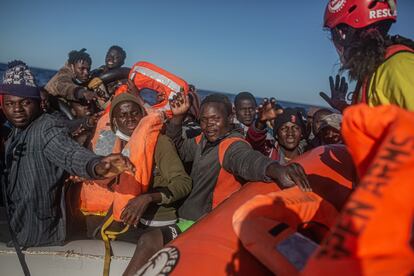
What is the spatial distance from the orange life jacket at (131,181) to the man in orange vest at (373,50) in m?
1.51

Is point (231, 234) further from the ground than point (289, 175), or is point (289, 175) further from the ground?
point (289, 175)

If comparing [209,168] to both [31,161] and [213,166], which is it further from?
[31,161]

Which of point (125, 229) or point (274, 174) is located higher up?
point (274, 174)

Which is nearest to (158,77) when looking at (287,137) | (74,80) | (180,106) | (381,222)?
(180,106)

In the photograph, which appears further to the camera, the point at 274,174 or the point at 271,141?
→ the point at 271,141


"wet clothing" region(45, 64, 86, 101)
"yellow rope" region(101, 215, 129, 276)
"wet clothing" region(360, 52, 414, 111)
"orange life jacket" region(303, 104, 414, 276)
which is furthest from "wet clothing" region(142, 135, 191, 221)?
"wet clothing" region(45, 64, 86, 101)

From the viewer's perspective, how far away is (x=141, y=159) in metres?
2.76

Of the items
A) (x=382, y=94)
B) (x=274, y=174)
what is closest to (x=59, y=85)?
(x=274, y=174)

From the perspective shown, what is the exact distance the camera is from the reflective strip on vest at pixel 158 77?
420cm

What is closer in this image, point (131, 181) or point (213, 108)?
point (131, 181)

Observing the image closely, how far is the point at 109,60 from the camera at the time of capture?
609cm

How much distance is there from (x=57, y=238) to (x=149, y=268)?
1.24 m

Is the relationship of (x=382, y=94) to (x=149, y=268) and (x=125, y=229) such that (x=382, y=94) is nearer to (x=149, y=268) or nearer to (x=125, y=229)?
(x=149, y=268)

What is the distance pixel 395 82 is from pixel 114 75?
442 centimetres
